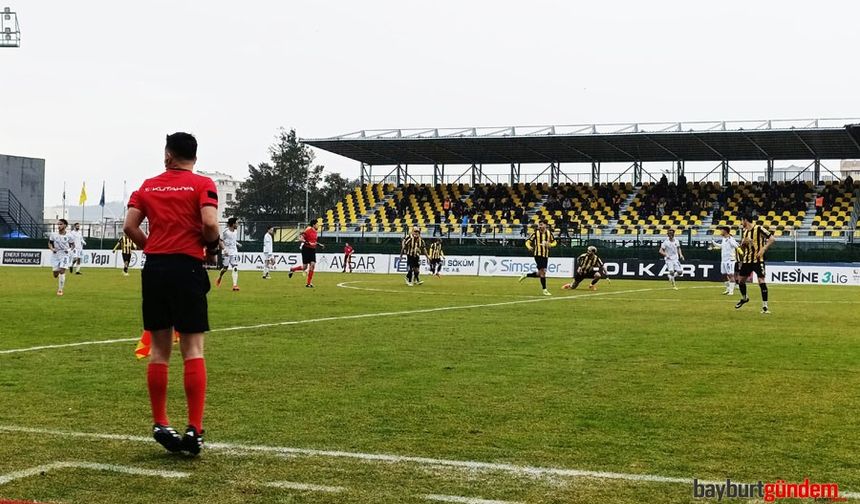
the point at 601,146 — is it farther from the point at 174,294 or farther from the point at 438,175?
the point at 174,294

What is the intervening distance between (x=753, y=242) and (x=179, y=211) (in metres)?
18.2

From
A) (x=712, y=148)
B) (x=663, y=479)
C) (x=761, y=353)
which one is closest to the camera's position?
(x=663, y=479)

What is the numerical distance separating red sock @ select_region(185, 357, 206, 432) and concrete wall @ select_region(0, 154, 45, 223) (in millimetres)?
72852

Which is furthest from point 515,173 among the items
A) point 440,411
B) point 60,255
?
point 440,411

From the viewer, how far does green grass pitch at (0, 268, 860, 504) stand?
18.6ft

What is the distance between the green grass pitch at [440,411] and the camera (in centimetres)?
566

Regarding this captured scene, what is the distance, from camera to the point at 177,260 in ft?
21.9

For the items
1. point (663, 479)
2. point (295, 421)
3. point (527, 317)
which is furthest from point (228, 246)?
point (663, 479)

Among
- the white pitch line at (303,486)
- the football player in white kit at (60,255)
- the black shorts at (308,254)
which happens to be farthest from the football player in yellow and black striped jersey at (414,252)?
the white pitch line at (303,486)

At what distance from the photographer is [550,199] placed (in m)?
65.1

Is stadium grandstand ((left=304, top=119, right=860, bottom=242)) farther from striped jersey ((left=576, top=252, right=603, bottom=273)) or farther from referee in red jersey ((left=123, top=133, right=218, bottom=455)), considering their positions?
referee in red jersey ((left=123, top=133, right=218, bottom=455))

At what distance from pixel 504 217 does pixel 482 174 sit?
7.25 metres

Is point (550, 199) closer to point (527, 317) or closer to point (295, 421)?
point (527, 317)

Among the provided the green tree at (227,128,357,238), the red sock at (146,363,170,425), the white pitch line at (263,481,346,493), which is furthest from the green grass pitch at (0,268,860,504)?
the green tree at (227,128,357,238)
